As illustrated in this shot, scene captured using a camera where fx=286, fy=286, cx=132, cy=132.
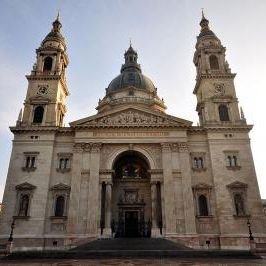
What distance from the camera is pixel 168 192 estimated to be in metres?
30.0

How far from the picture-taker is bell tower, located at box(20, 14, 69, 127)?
34719 mm

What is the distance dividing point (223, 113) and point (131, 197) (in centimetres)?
1517

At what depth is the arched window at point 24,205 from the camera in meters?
29.6

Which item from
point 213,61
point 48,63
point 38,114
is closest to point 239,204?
point 213,61

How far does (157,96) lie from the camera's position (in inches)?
1960

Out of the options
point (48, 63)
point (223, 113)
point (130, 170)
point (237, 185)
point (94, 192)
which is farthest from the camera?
point (48, 63)

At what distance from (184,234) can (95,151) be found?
12752mm

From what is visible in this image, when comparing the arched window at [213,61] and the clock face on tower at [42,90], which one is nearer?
the clock face on tower at [42,90]

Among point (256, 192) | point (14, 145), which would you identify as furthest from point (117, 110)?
point (256, 192)

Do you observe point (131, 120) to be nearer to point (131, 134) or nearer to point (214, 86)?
point (131, 134)

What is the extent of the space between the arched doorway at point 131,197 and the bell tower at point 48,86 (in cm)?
981

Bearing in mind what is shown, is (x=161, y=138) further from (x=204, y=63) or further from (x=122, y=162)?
(x=204, y=63)

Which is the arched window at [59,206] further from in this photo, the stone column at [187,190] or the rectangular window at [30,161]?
the stone column at [187,190]

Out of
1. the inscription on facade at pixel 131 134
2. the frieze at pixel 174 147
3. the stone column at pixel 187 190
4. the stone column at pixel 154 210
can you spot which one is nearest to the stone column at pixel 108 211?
the stone column at pixel 154 210
